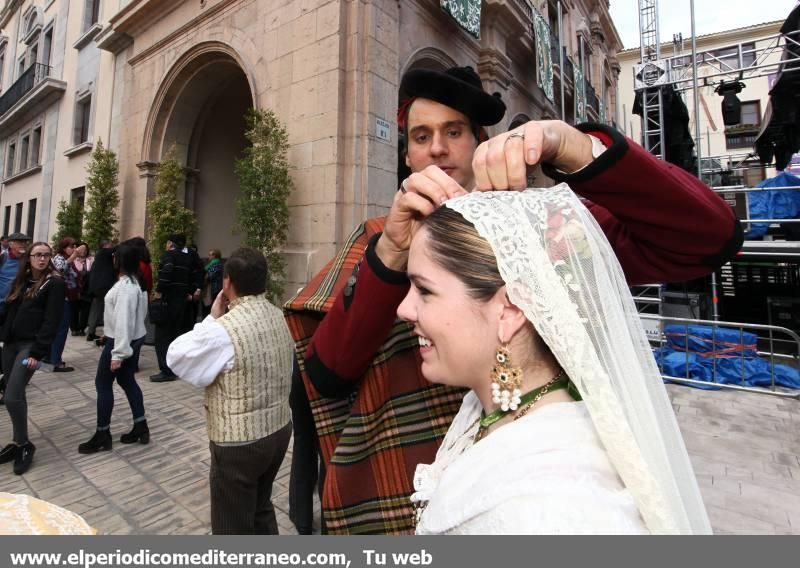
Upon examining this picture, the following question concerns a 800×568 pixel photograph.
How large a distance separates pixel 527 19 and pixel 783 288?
34.6 feet

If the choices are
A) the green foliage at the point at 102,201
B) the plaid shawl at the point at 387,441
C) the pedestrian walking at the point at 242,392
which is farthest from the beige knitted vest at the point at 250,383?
the green foliage at the point at 102,201

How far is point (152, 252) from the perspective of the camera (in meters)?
7.98

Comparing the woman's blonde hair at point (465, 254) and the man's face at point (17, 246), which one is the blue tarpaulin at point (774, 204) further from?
the man's face at point (17, 246)

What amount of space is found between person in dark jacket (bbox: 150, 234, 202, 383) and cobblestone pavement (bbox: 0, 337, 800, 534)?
0.65 m

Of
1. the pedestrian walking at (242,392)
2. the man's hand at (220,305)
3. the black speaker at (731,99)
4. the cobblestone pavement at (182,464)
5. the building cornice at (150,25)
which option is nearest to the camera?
the pedestrian walking at (242,392)

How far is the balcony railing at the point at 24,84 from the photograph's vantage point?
51.4ft

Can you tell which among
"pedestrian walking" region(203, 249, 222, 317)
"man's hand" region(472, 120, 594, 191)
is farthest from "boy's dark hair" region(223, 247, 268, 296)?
"pedestrian walking" region(203, 249, 222, 317)

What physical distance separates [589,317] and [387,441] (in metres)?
0.67

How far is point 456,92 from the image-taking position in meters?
1.38

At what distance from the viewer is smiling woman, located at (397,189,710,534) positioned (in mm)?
646

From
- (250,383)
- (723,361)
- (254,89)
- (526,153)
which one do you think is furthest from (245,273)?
(723,361)

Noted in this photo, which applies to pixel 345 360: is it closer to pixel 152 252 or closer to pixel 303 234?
pixel 303 234

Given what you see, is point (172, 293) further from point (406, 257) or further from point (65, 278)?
point (406, 257)

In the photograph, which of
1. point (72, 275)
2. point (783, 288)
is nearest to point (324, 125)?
point (72, 275)
